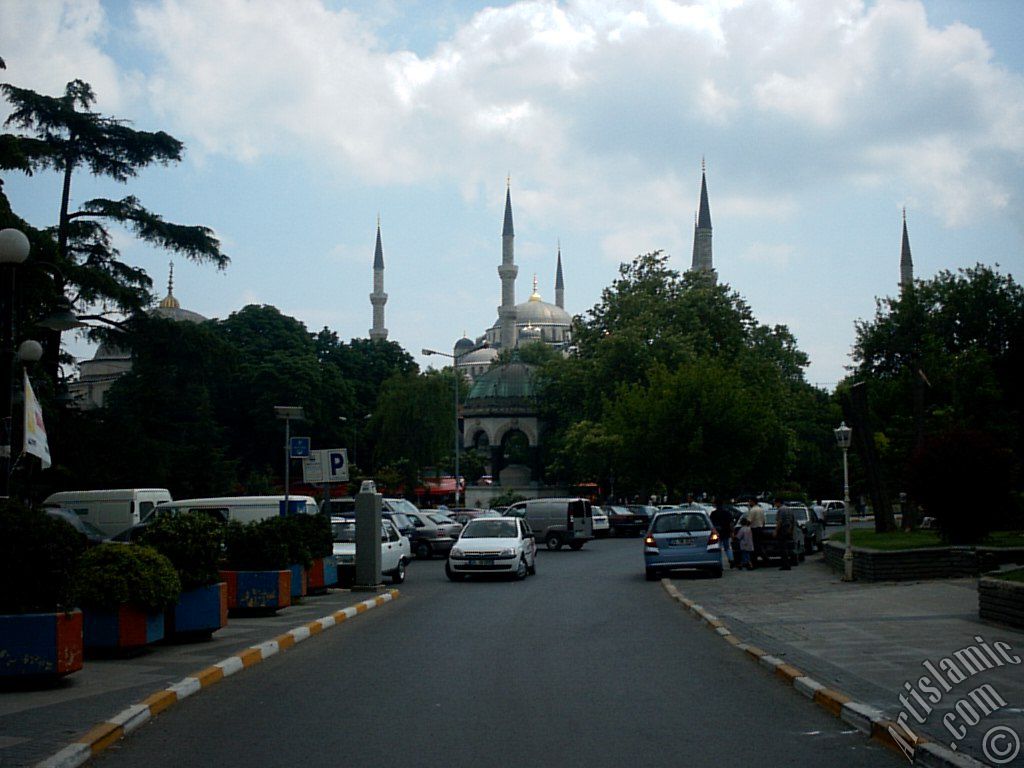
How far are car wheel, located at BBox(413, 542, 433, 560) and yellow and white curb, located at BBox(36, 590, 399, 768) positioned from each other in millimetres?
19821

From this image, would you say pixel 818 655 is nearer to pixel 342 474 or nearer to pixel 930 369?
pixel 342 474

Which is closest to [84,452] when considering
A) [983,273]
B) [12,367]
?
[12,367]

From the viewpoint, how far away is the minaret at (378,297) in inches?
5017

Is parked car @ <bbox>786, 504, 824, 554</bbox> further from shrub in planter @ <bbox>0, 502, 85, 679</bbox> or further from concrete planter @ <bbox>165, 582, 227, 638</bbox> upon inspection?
shrub in planter @ <bbox>0, 502, 85, 679</bbox>

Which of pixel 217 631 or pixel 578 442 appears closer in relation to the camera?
pixel 217 631

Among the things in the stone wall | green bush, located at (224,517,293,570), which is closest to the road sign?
green bush, located at (224,517,293,570)

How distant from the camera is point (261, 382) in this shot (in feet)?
196

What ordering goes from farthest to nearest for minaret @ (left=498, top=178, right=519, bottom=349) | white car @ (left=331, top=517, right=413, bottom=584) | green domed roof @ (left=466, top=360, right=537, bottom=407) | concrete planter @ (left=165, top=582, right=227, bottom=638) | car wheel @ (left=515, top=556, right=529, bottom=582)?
minaret @ (left=498, top=178, right=519, bottom=349) < green domed roof @ (left=466, top=360, right=537, bottom=407) < car wheel @ (left=515, top=556, right=529, bottom=582) < white car @ (left=331, top=517, right=413, bottom=584) < concrete planter @ (left=165, top=582, right=227, bottom=638)

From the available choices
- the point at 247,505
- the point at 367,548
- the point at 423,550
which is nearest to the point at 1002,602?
the point at 367,548

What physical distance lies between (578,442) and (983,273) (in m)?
22.7

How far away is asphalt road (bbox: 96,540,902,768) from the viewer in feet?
23.4

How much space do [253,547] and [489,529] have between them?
9948 millimetres

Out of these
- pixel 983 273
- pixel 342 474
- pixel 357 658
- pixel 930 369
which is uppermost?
pixel 983 273

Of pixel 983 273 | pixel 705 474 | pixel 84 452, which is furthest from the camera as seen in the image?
pixel 983 273
